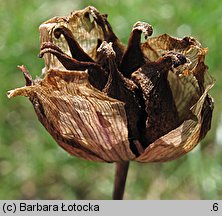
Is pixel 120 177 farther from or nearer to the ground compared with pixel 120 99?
nearer to the ground

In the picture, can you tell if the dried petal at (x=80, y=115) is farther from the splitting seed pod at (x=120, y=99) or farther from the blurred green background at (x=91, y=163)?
the blurred green background at (x=91, y=163)

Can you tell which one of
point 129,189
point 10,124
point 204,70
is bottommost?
point 129,189

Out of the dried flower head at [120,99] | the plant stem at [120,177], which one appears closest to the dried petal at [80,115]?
the dried flower head at [120,99]

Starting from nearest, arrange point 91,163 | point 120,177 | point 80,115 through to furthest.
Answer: point 80,115, point 120,177, point 91,163

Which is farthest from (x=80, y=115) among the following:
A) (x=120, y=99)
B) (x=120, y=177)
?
(x=120, y=177)

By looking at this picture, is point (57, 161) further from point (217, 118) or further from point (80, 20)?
point (80, 20)

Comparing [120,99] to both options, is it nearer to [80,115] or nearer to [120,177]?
[80,115]

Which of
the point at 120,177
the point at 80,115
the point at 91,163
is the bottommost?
the point at 91,163
